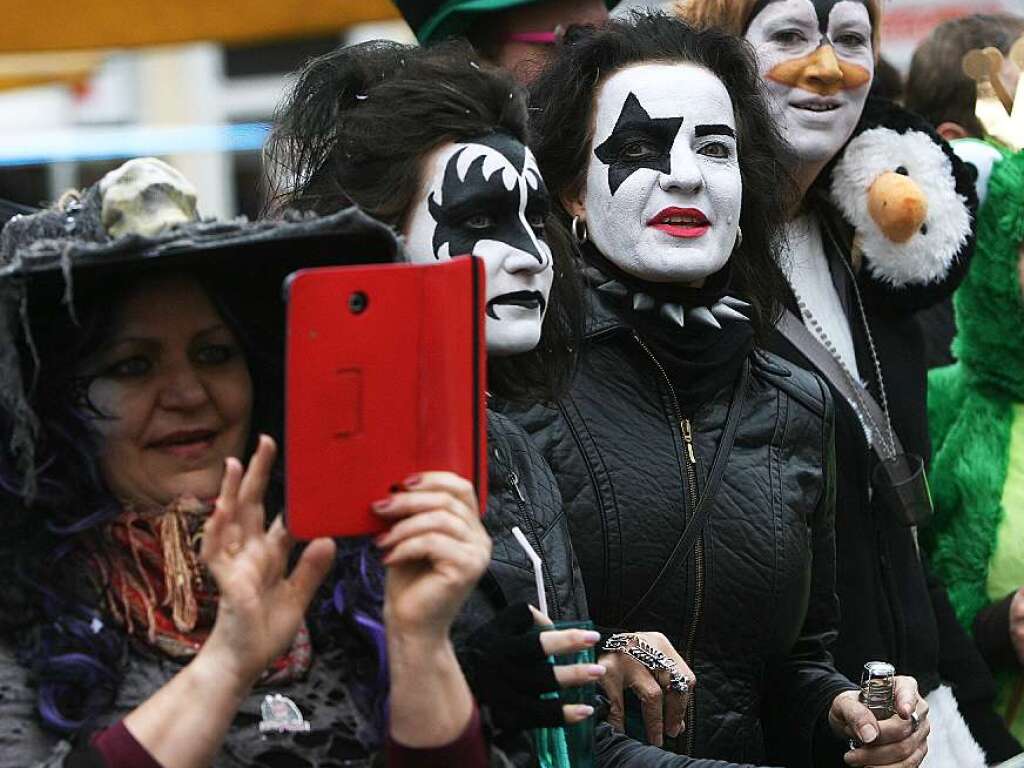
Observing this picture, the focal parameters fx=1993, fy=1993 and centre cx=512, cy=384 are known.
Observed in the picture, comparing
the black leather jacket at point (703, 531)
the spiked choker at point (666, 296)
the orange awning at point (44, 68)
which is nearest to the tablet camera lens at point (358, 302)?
the black leather jacket at point (703, 531)

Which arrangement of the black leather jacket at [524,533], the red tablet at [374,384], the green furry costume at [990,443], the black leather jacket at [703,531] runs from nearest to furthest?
the red tablet at [374,384], the black leather jacket at [524,533], the black leather jacket at [703,531], the green furry costume at [990,443]

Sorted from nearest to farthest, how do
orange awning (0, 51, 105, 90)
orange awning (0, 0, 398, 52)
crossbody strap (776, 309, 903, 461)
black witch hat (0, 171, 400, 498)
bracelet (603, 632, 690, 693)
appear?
1. black witch hat (0, 171, 400, 498)
2. bracelet (603, 632, 690, 693)
3. crossbody strap (776, 309, 903, 461)
4. orange awning (0, 0, 398, 52)
5. orange awning (0, 51, 105, 90)

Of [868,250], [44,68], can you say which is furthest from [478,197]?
[44,68]

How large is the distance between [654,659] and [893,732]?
1.39 feet

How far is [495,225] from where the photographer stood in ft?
9.67

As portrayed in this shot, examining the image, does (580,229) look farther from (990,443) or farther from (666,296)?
(990,443)

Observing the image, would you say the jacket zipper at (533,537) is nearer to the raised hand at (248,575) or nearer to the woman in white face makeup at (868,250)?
the raised hand at (248,575)

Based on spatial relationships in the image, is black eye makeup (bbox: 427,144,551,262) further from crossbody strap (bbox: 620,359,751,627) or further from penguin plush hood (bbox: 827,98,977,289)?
penguin plush hood (bbox: 827,98,977,289)

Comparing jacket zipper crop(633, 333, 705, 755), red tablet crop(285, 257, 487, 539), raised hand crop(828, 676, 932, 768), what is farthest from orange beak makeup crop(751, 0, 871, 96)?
red tablet crop(285, 257, 487, 539)

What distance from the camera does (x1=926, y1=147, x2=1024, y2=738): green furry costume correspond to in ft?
14.8

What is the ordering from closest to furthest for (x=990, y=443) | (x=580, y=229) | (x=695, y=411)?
(x=695, y=411)
(x=580, y=229)
(x=990, y=443)

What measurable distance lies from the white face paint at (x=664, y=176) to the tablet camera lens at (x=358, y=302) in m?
1.39

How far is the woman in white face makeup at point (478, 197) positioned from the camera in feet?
9.33

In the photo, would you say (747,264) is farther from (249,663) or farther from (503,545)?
(249,663)
